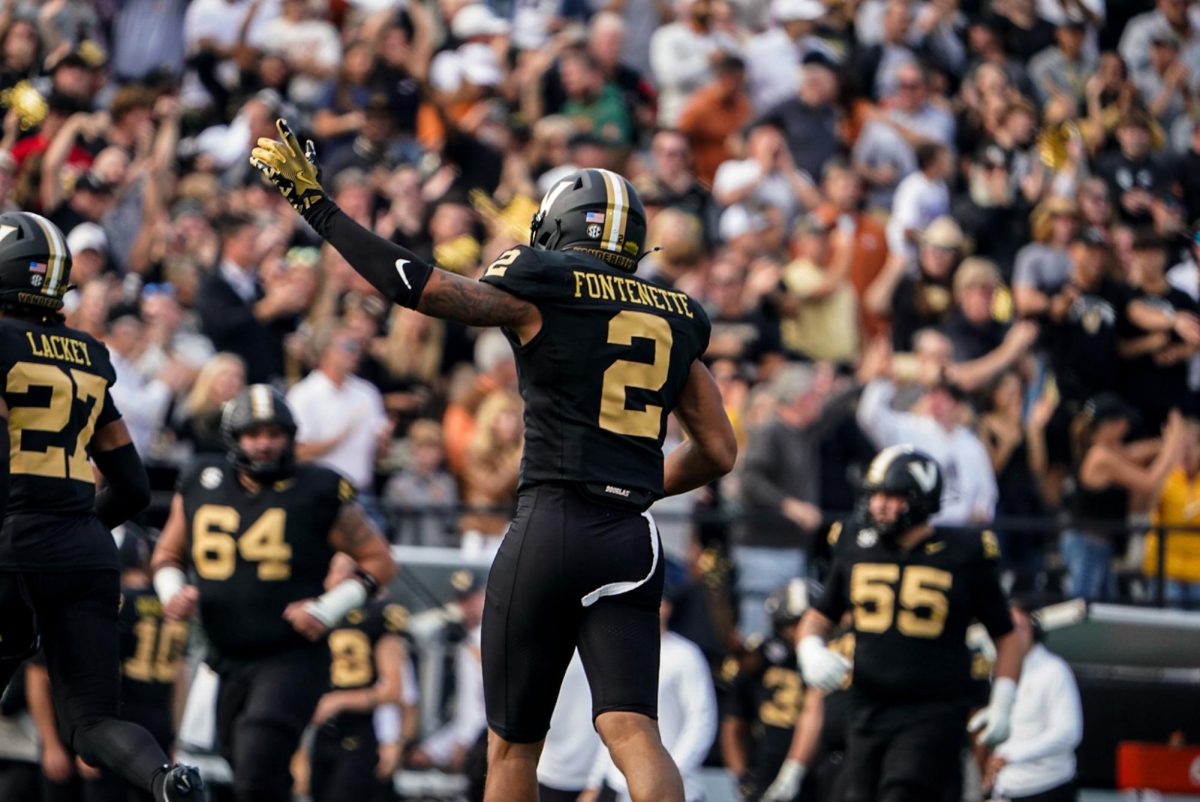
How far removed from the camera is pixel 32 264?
8.74m

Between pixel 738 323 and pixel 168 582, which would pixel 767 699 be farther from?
pixel 168 582

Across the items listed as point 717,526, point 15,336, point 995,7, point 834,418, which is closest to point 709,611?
point 717,526

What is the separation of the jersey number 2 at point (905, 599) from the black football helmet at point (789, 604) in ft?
7.09

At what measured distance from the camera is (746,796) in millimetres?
13898

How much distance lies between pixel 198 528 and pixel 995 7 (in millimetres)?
10801

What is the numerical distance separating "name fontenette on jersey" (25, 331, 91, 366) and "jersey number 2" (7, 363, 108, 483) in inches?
1.9

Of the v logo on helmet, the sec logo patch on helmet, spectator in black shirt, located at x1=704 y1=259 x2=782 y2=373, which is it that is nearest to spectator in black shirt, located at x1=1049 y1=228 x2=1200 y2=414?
spectator in black shirt, located at x1=704 y1=259 x2=782 y2=373

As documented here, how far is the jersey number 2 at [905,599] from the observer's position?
11.0 metres

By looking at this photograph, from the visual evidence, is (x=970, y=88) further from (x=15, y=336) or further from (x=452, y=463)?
(x=15, y=336)

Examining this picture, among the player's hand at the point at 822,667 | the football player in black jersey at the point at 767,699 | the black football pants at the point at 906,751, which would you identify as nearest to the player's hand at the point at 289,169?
the player's hand at the point at 822,667

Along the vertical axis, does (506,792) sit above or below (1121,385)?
below

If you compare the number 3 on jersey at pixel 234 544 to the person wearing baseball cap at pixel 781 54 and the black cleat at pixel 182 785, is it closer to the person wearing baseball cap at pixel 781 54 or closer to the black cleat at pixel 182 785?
the black cleat at pixel 182 785

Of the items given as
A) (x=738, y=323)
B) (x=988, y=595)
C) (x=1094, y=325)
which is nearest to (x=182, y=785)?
(x=988, y=595)

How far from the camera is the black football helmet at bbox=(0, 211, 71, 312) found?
8.73m
